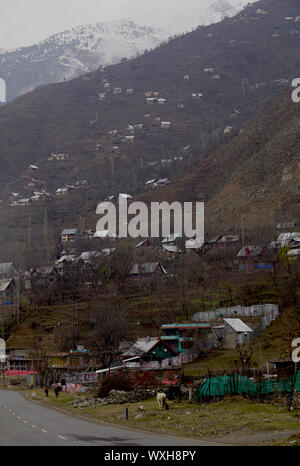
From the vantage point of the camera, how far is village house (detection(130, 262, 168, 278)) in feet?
319

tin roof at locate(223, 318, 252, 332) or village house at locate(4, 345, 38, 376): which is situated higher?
tin roof at locate(223, 318, 252, 332)

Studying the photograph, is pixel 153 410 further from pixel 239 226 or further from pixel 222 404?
pixel 239 226

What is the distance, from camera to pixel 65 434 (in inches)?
957

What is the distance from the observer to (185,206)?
14250 centimetres

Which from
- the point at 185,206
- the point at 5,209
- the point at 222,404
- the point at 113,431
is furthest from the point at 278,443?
the point at 5,209

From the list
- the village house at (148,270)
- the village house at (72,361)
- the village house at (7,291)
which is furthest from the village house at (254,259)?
the village house at (7,291)

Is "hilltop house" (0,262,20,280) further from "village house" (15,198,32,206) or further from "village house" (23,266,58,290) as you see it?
"village house" (15,198,32,206)

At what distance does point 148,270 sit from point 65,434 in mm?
74191

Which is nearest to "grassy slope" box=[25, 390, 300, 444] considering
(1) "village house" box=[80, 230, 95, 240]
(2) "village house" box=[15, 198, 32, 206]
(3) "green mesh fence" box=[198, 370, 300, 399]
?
(3) "green mesh fence" box=[198, 370, 300, 399]

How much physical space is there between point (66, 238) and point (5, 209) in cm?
3460

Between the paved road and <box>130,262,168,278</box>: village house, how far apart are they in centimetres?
6236

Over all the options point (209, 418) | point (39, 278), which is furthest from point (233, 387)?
point (39, 278)

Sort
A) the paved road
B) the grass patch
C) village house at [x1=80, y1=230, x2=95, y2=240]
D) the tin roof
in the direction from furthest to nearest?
village house at [x1=80, y1=230, x2=95, y2=240] → the tin roof → the grass patch → the paved road

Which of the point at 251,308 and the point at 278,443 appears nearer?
the point at 278,443
